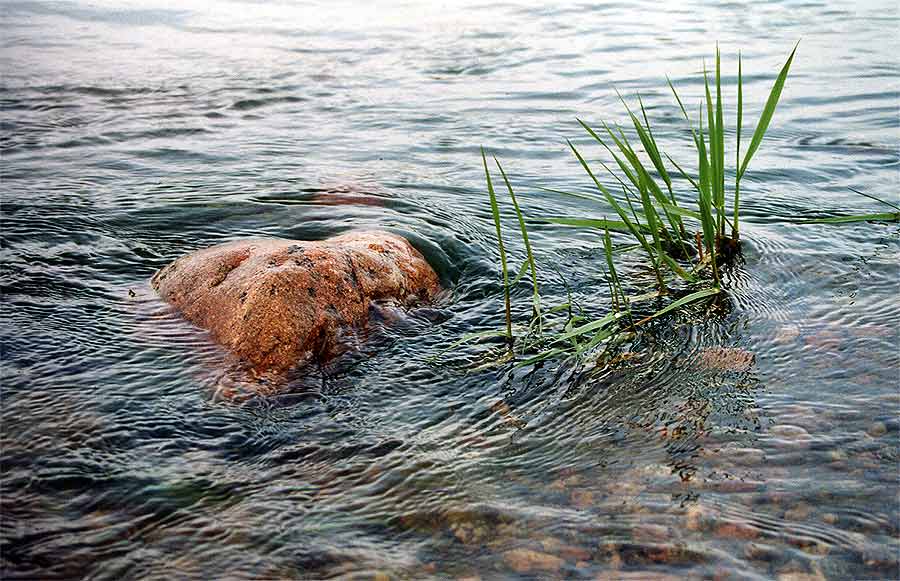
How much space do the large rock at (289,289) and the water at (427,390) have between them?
0.42ft

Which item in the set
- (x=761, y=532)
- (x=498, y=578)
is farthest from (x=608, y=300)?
(x=498, y=578)

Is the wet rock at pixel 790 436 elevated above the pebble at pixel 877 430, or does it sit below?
above

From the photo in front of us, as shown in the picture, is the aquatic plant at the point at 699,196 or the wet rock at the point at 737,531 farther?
the aquatic plant at the point at 699,196

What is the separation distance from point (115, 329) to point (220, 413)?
91 cm

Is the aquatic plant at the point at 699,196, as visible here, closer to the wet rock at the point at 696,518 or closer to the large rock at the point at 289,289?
the large rock at the point at 289,289

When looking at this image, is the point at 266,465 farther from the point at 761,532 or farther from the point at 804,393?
the point at 804,393

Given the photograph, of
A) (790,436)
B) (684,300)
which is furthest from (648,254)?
(790,436)

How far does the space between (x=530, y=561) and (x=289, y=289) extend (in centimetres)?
161

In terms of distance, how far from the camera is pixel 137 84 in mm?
8422

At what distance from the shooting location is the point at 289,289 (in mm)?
3580

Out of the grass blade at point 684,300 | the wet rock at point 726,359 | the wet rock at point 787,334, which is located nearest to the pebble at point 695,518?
the wet rock at point 726,359

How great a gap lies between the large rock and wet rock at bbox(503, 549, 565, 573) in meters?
1.28

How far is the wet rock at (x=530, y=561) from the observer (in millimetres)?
2396

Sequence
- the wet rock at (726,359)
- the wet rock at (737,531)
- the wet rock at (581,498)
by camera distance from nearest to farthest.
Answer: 1. the wet rock at (737,531)
2. the wet rock at (581,498)
3. the wet rock at (726,359)
